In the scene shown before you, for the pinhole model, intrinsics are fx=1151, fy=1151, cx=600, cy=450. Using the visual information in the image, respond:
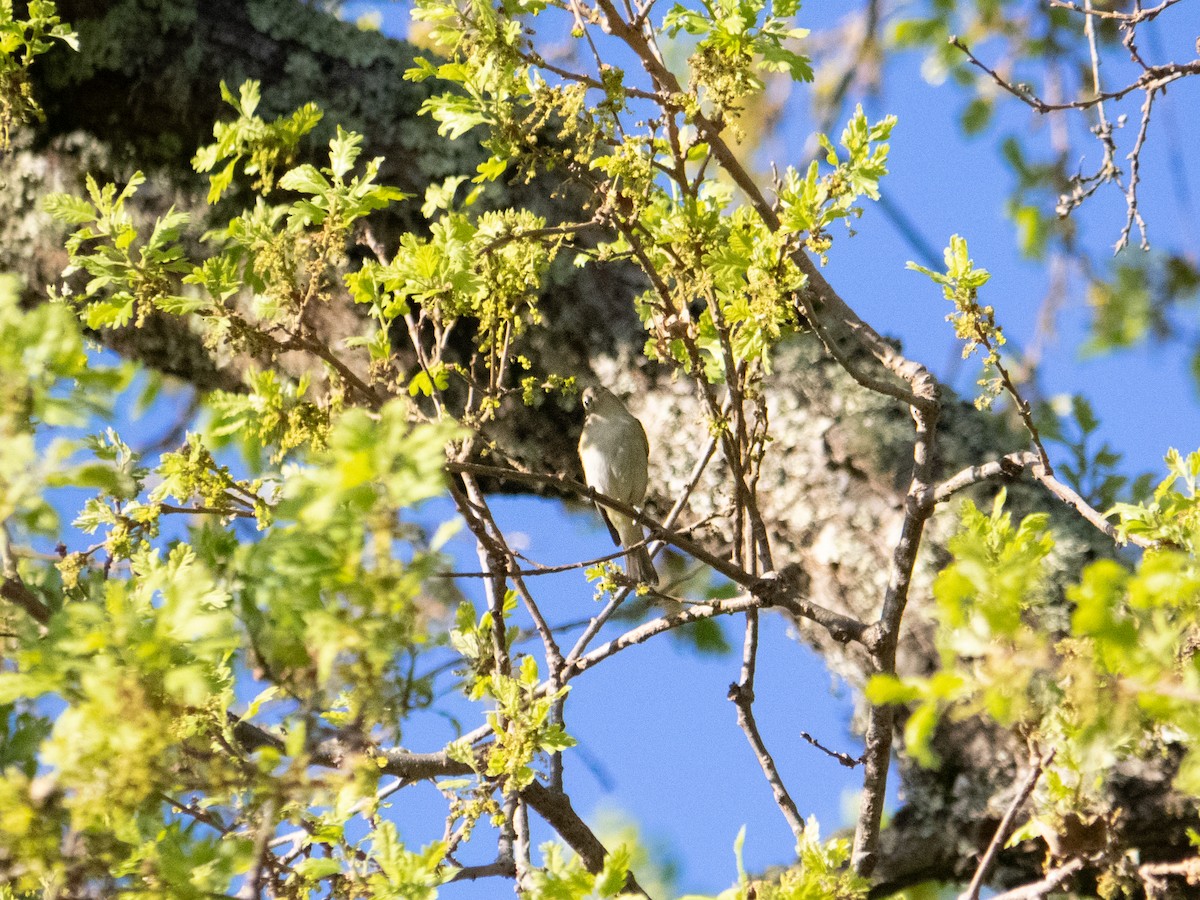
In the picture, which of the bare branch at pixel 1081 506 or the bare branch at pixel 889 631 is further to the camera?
the bare branch at pixel 889 631

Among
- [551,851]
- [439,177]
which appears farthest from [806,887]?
[439,177]

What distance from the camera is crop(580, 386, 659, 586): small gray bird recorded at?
3690 mm

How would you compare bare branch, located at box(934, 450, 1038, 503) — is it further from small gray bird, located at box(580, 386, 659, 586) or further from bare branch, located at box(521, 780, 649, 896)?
small gray bird, located at box(580, 386, 659, 586)

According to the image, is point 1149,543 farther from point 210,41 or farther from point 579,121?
point 210,41

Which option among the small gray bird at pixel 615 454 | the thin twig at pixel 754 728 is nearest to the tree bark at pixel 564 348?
the small gray bird at pixel 615 454

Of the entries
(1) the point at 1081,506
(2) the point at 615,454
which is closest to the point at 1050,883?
(1) the point at 1081,506

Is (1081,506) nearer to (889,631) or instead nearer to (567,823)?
(889,631)

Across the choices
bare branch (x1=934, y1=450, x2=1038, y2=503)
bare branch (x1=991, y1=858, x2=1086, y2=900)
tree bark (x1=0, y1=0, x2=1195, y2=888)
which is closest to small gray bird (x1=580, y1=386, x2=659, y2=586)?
tree bark (x1=0, y1=0, x2=1195, y2=888)

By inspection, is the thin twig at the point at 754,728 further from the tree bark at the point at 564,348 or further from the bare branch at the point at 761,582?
the tree bark at the point at 564,348

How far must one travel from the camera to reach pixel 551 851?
159 cm

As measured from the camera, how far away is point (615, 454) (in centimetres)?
413

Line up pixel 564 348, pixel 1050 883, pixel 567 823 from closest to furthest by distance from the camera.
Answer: pixel 1050 883 < pixel 567 823 < pixel 564 348

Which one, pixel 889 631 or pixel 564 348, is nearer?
pixel 889 631

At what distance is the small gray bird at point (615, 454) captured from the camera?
3.69m
